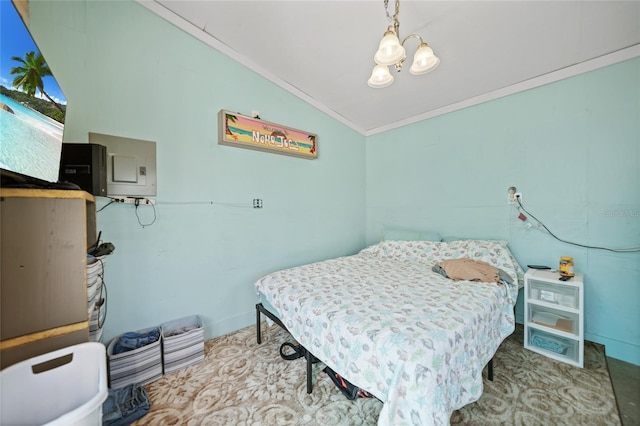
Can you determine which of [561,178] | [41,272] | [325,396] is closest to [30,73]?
[41,272]

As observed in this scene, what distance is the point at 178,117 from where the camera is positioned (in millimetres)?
2184

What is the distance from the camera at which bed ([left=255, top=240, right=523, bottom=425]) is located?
104 centimetres

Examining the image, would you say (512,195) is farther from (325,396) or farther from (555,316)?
(325,396)

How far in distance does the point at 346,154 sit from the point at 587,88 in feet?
8.34

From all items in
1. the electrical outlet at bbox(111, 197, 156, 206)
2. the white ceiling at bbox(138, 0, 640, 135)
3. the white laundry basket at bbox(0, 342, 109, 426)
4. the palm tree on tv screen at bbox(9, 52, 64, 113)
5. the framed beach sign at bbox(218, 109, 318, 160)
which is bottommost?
the white laundry basket at bbox(0, 342, 109, 426)

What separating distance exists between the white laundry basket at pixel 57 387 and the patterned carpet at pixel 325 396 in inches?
24.9

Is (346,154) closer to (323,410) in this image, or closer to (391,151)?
(391,151)

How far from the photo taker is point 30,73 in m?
1.04

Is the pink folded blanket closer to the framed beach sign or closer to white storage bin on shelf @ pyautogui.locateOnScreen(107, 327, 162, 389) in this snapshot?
the framed beach sign

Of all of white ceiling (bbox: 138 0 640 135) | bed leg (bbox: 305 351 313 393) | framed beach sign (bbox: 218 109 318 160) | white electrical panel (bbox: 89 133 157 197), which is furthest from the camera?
framed beach sign (bbox: 218 109 318 160)

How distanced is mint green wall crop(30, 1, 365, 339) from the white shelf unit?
2351mm

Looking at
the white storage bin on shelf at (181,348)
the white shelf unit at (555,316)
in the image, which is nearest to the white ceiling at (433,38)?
the white shelf unit at (555,316)

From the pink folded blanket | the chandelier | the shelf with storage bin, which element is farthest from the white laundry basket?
the pink folded blanket

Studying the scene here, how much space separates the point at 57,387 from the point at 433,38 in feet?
10.8
